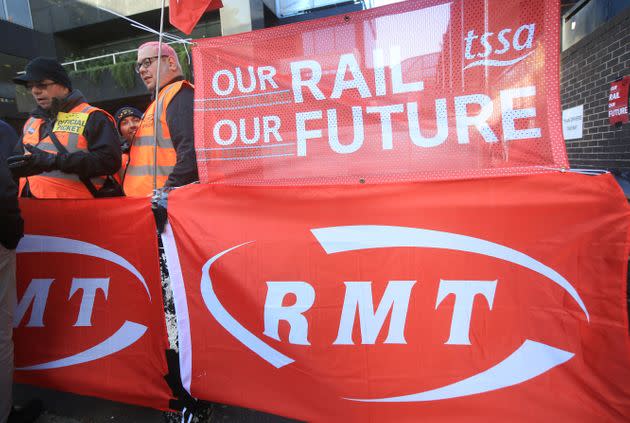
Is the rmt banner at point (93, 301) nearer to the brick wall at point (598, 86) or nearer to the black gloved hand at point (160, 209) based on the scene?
the black gloved hand at point (160, 209)

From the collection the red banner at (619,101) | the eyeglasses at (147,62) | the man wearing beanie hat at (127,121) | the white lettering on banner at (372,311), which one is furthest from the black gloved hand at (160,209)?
the red banner at (619,101)

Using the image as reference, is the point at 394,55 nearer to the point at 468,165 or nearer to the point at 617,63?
the point at 468,165

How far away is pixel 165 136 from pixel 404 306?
1872mm

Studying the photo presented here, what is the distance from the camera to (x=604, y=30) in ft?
14.5

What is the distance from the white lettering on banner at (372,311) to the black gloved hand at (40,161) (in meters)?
2.00

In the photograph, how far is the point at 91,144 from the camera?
263 cm

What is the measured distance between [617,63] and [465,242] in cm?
396

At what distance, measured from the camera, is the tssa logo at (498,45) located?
1.67m

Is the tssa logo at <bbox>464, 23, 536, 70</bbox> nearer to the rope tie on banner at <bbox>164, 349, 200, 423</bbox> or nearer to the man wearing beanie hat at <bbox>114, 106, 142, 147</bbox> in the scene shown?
the rope tie on banner at <bbox>164, 349, 200, 423</bbox>

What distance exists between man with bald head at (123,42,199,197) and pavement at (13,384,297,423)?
1.41m

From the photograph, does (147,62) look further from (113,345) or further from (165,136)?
(113,345)

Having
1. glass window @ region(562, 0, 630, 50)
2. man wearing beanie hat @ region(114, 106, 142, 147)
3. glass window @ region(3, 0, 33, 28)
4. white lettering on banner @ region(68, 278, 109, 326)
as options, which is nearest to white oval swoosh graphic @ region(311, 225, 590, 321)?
white lettering on banner @ region(68, 278, 109, 326)

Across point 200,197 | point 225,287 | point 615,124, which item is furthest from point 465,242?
point 615,124

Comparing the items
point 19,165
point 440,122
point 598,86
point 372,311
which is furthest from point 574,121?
point 19,165
